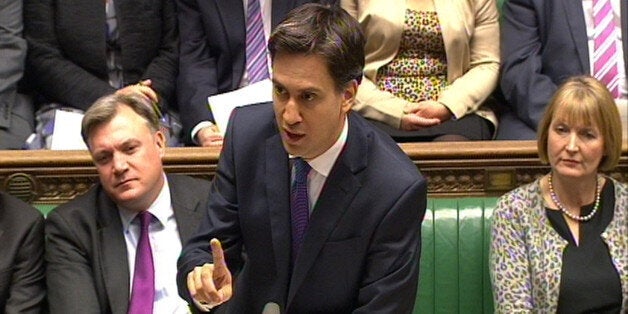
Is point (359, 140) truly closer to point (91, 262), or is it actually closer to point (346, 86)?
point (346, 86)

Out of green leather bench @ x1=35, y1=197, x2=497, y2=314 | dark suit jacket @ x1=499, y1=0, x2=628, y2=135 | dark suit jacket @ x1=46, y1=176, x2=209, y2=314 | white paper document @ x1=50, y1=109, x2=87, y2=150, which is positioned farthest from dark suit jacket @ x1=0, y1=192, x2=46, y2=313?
dark suit jacket @ x1=499, y1=0, x2=628, y2=135

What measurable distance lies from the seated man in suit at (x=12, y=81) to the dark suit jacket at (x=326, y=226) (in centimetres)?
131

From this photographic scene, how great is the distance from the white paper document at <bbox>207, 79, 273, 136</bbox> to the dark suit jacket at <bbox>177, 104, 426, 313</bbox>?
3.60ft

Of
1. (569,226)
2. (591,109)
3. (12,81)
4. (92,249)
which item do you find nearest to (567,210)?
(569,226)

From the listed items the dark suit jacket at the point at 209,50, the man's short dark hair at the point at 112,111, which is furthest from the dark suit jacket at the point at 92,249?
the dark suit jacket at the point at 209,50

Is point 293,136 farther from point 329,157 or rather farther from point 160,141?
point 160,141

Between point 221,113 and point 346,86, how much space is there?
51.7 inches

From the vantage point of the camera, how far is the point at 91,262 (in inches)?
102

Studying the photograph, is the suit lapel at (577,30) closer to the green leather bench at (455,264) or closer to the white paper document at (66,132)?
the green leather bench at (455,264)

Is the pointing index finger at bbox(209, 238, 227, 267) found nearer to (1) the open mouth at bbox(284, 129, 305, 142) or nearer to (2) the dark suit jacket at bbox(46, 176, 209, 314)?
(1) the open mouth at bbox(284, 129, 305, 142)

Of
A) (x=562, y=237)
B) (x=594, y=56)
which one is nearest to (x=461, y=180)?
(x=562, y=237)

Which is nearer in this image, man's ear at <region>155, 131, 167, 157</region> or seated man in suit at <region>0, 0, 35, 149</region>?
man's ear at <region>155, 131, 167, 157</region>

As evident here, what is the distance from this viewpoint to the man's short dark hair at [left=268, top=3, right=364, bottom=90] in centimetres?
176

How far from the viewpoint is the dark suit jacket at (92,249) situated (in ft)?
8.25
